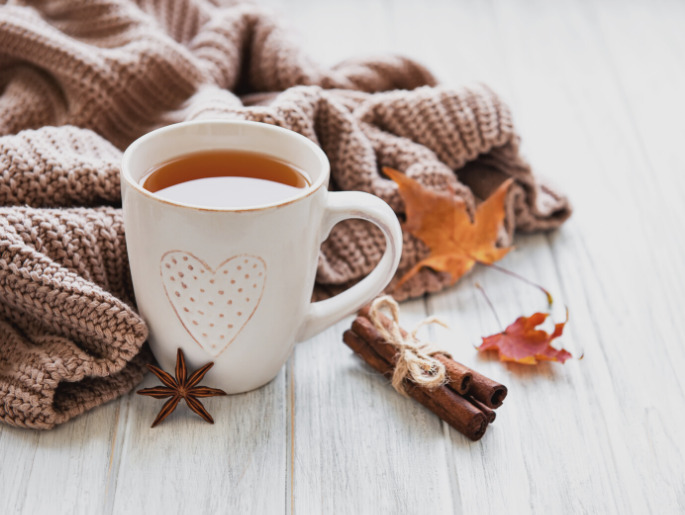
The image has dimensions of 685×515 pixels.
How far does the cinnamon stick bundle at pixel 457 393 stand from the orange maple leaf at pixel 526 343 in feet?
0.27

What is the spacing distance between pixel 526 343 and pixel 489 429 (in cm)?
15

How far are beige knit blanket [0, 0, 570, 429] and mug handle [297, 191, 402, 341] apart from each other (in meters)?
0.14

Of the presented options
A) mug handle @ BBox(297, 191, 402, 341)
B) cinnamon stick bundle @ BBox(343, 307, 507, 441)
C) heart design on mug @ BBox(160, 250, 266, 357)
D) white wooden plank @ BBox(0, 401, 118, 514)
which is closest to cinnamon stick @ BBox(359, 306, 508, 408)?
cinnamon stick bundle @ BBox(343, 307, 507, 441)

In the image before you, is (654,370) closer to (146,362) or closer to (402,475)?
(402,475)

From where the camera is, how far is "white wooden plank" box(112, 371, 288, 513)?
83 cm

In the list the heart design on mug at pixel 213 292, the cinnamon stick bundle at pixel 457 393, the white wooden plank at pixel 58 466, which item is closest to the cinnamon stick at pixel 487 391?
the cinnamon stick bundle at pixel 457 393

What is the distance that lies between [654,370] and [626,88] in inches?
30.1

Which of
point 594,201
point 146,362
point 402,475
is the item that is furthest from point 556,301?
point 146,362

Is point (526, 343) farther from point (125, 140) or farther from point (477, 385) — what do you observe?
point (125, 140)

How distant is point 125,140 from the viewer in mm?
1180

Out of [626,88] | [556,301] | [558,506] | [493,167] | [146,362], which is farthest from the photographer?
[626,88]

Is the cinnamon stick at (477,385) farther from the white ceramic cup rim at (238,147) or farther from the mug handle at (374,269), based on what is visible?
the white ceramic cup rim at (238,147)

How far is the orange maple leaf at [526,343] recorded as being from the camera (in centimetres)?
101

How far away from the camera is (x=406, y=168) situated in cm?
113
